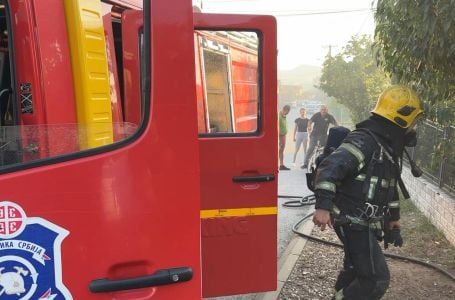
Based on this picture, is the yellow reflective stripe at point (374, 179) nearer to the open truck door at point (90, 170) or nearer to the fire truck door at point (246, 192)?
the fire truck door at point (246, 192)

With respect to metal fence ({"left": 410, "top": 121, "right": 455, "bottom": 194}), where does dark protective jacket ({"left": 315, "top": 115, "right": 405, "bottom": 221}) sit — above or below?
above

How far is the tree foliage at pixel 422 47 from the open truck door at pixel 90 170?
2.02 metres

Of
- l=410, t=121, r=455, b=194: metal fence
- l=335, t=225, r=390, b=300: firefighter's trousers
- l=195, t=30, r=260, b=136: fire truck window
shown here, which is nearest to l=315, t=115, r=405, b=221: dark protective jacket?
l=335, t=225, r=390, b=300: firefighter's trousers

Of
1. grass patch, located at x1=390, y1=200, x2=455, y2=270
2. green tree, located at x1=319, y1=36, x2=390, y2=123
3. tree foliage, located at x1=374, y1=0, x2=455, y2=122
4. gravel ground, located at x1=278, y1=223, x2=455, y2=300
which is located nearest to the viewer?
tree foliage, located at x1=374, y1=0, x2=455, y2=122

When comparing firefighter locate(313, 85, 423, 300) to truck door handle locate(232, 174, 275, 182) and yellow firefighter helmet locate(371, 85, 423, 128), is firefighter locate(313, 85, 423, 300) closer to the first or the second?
yellow firefighter helmet locate(371, 85, 423, 128)

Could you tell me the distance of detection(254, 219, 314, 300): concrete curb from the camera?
4.20 m

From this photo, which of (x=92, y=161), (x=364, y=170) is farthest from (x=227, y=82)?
(x=92, y=161)

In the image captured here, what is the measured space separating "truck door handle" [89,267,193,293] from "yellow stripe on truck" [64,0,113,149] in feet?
1.46

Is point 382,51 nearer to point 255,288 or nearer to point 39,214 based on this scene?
point 255,288

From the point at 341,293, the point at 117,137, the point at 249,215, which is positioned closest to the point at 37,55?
the point at 117,137

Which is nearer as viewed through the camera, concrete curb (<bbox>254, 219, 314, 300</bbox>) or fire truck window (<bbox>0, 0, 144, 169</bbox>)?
fire truck window (<bbox>0, 0, 144, 169</bbox>)

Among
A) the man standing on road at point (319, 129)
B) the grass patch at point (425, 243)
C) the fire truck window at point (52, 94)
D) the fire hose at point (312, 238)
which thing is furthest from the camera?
the man standing on road at point (319, 129)

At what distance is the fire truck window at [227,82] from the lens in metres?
3.06

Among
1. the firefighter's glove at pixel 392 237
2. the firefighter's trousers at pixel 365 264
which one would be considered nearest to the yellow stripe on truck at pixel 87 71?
the firefighter's trousers at pixel 365 264
